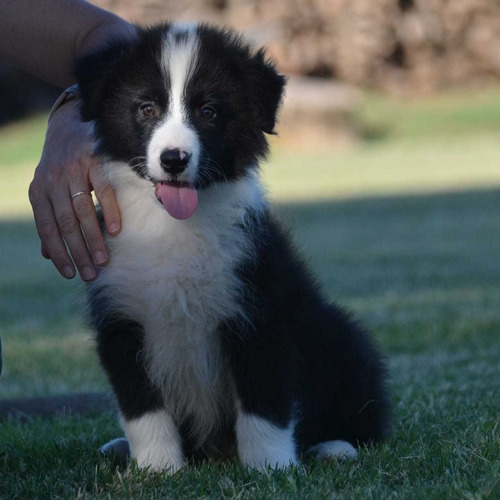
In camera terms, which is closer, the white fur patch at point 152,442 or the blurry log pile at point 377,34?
the white fur patch at point 152,442

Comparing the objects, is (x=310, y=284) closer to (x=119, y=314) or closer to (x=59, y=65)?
(x=119, y=314)

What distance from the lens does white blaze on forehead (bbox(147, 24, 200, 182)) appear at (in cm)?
330

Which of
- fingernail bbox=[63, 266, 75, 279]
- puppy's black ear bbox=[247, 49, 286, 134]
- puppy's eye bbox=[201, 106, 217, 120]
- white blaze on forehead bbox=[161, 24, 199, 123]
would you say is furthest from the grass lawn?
white blaze on forehead bbox=[161, 24, 199, 123]

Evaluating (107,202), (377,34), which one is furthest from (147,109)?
(377,34)

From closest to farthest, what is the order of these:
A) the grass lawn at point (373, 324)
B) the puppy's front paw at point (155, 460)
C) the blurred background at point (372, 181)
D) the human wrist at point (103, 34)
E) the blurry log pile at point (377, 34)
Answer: the grass lawn at point (373, 324), the puppy's front paw at point (155, 460), the human wrist at point (103, 34), the blurred background at point (372, 181), the blurry log pile at point (377, 34)

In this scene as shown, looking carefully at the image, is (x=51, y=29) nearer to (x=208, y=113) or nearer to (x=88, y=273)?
(x=208, y=113)

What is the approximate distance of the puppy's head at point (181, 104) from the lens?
3.36 meters

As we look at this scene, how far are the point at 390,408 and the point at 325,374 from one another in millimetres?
→ 332

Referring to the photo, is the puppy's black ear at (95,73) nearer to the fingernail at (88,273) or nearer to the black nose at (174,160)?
the black nose at (174,160)

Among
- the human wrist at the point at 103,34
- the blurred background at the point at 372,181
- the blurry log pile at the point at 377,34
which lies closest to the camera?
the human wrist at the point at 103,34

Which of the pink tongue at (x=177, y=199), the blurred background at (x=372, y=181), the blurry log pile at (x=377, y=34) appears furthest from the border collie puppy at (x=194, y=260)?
the blurry log pile at (x=377, y=34)

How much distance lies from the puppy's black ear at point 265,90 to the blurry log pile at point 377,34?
81.3 feet

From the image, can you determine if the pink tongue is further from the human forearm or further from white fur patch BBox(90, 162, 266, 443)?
the human forearm

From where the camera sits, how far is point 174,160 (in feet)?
10.8
